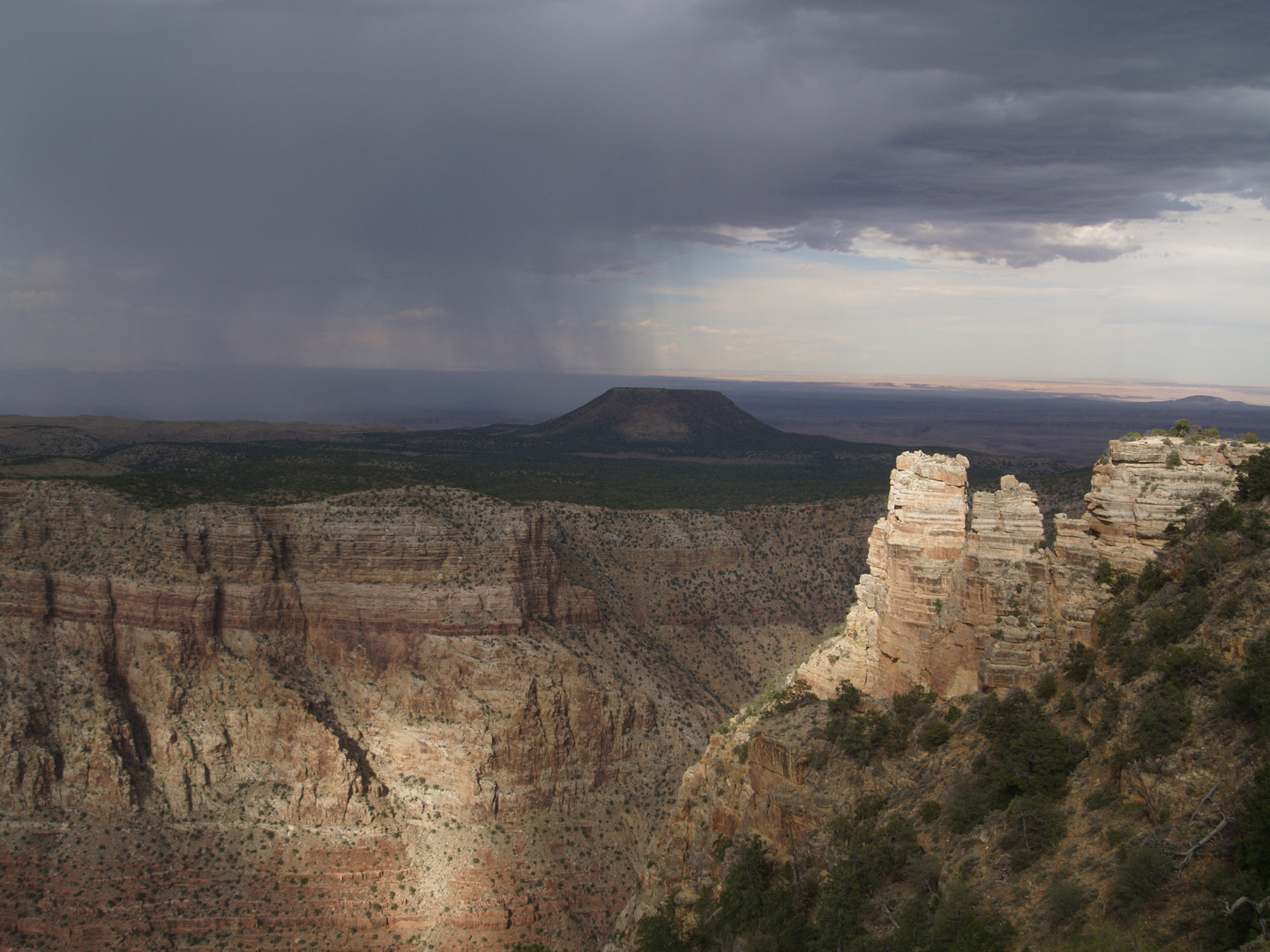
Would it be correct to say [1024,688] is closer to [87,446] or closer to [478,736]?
[478,736]

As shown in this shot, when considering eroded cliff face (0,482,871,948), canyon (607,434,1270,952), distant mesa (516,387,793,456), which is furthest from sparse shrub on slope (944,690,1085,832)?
distant mesa (516,387,793,456)

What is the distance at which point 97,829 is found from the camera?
4038cm

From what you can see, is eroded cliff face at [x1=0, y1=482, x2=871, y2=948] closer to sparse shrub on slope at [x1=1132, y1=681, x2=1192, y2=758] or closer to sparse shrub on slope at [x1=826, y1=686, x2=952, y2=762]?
sparse shrub on slope at [x1=826, y1=686, x2=952, y2=762]

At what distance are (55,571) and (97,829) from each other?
13.0 metres

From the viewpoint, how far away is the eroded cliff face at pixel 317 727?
39094 mm

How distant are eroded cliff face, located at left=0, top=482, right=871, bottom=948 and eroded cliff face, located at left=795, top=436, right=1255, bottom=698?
2296 centimetres

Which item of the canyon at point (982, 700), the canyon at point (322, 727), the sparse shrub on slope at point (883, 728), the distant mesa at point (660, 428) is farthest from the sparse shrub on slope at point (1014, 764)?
the distant mesa at point (660, 428)

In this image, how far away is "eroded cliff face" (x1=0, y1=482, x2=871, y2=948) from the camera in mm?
39094

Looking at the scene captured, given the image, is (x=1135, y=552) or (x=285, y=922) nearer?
(x=1135, y=552)

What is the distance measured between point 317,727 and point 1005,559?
3450cm

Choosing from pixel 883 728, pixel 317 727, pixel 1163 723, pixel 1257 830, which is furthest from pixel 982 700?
pixel 317 727

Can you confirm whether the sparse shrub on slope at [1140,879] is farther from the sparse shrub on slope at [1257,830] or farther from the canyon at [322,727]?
the canyon at [322,727]

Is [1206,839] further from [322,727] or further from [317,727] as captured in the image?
[317,727]

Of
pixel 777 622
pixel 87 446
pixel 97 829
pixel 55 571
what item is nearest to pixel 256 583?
pixel 55 571
